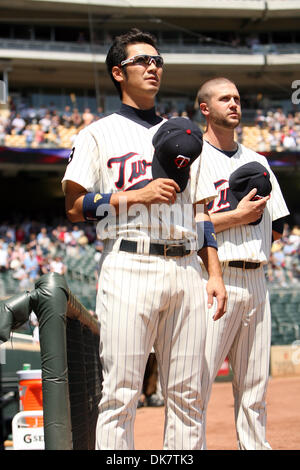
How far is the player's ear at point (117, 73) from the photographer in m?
2.71

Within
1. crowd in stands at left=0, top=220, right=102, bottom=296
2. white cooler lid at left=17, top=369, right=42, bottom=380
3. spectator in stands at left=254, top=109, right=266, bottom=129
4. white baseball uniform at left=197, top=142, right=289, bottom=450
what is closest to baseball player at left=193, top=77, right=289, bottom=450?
white baseball uniform at left=197, top=142, right=289, bottom=450

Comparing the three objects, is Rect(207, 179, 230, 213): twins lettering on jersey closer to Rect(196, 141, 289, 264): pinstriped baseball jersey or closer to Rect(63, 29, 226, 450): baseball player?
Rect(196, 141, 289, 264): pinstriped baseball jersey

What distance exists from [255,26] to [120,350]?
87.5 ft

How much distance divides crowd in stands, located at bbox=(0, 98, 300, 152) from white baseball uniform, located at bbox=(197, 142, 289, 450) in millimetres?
17872

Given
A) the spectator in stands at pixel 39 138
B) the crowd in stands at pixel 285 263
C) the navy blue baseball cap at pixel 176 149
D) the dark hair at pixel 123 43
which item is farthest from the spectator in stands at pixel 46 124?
the navy blue baseball cap at pixel 176 149

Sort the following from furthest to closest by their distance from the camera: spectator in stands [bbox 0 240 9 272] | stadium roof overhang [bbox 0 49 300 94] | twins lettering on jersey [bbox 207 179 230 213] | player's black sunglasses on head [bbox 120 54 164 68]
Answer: stadium roof overhang [bbox 0 49 300 94] → spectator in stands [bbox 0 240 9 272] → twins lettering on jersey [bbox 207 179 230 213] → player's black sunglasses on head [bbox 120 54 164 68]

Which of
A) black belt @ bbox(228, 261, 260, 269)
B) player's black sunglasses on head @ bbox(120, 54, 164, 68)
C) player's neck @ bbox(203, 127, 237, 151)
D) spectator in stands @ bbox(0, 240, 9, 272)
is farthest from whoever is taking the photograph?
spectator in stands @ bbox(0, 240, 9, 272)

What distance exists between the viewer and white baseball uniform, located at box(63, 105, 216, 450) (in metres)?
2.28

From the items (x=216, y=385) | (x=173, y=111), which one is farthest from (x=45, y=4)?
(x=216, y=385)

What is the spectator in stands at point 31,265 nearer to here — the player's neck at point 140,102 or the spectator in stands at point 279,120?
the spectator in stands at point 279,120

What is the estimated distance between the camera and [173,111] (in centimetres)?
2356

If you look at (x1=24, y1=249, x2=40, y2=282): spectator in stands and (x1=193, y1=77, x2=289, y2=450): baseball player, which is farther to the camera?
(x1=24, y1=249, x2=40, y2=282): spectator in stands

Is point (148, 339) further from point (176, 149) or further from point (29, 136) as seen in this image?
point (29, 136)
